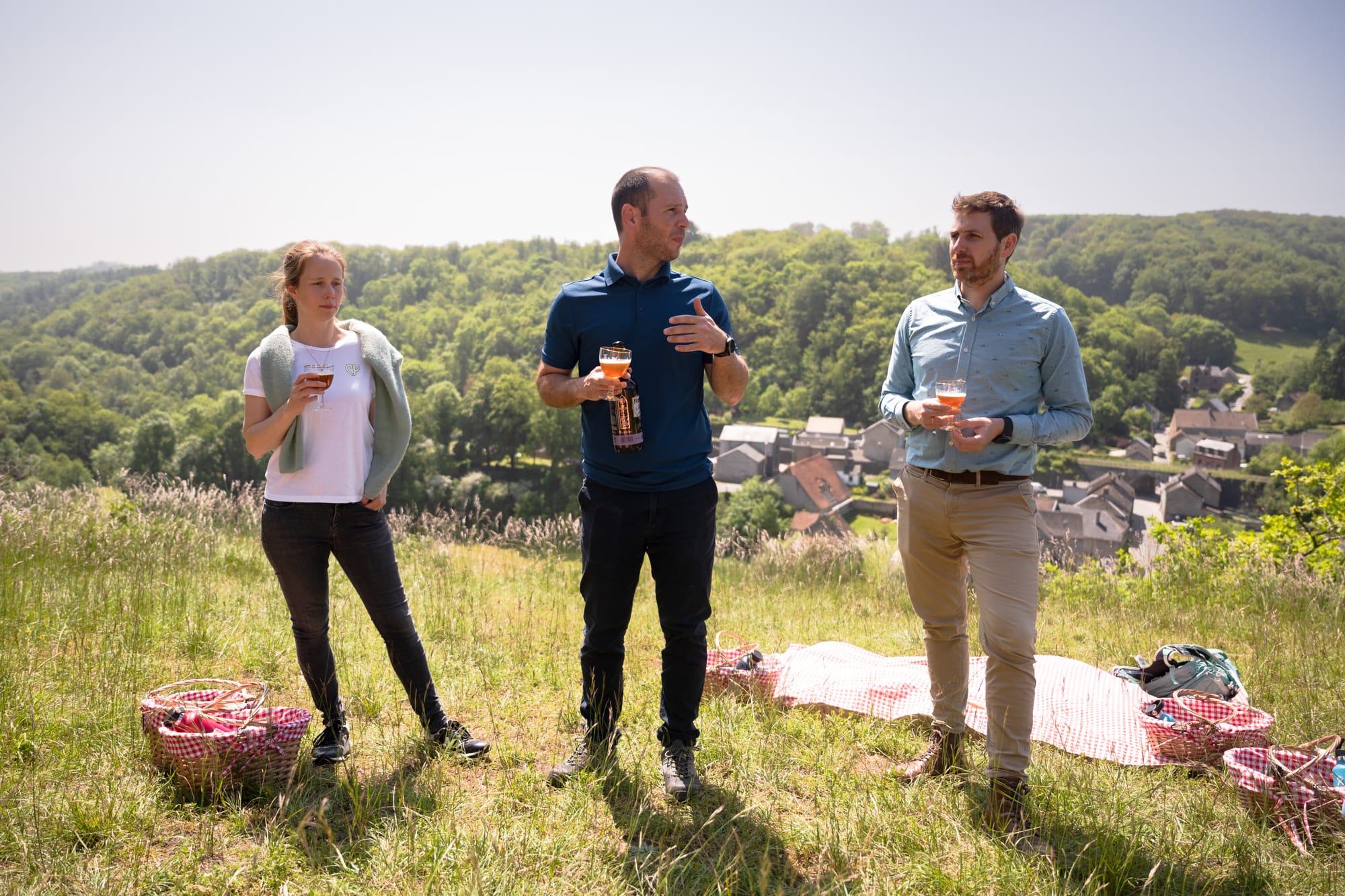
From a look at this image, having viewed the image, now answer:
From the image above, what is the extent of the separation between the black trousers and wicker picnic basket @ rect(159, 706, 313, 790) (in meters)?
1.15

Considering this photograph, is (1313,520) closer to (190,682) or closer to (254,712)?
(254,712)

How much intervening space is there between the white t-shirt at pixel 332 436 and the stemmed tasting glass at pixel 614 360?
43.9 inches

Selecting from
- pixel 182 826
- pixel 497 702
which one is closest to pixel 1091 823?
Result: pixel 497 702

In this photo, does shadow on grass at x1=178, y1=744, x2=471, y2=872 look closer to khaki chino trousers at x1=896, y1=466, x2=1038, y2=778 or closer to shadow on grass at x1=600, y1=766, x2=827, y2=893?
shadow on grass at x1=600, y1=766, x2=827, y2=893

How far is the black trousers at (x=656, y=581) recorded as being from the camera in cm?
291

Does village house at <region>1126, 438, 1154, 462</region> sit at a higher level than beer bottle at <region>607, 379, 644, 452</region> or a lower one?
lower

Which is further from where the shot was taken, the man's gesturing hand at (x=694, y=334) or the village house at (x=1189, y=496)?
the village house at (x=1189, y=496)

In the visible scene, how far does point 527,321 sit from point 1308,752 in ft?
234

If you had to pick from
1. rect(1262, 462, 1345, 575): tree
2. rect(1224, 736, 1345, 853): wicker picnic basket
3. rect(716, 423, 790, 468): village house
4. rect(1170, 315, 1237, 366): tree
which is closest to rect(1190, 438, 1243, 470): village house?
rect(1170, 315, 1237, 366): tree

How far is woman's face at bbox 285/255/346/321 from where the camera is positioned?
301cm

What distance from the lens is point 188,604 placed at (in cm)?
483

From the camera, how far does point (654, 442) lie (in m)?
2.87

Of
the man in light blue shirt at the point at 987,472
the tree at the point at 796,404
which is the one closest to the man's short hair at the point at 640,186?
the man in light blue shirt at the point at 987,472

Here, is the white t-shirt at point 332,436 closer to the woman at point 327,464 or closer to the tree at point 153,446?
the woman at point 327,464
